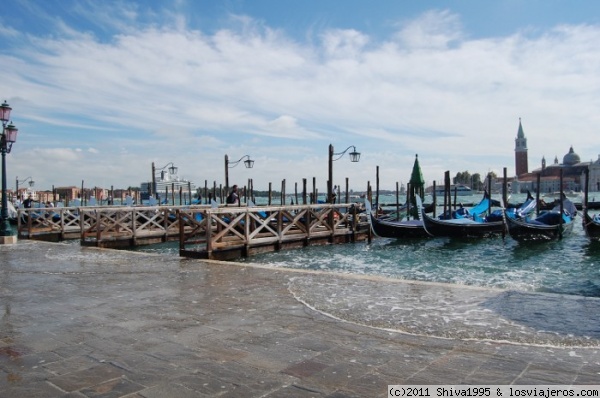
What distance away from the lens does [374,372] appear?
3.44 m

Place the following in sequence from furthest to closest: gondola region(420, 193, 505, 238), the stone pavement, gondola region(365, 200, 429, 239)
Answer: gondola region(420, 193, 505, 238) → gondola region(365, 200, 429, 239) → the stone pavement

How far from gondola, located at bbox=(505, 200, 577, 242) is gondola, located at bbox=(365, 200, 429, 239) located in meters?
3.58

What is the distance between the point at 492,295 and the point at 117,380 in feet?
15.0

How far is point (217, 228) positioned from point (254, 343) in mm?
9169

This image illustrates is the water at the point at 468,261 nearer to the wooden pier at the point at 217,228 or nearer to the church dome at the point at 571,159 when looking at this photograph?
the wooden pier at the point at 217,228

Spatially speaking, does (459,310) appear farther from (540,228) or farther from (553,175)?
(553,175)

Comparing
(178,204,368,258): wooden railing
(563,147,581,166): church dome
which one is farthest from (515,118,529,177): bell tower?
(178,204,368,258): wooden railing

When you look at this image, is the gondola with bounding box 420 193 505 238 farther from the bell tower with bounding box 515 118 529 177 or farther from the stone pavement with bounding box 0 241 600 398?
the bell tower with bounding box 515 118 529 177

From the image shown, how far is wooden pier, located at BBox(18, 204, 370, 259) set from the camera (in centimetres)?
1298

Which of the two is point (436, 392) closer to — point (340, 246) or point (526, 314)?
point (526, 314)

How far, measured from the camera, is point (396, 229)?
69.2 ft

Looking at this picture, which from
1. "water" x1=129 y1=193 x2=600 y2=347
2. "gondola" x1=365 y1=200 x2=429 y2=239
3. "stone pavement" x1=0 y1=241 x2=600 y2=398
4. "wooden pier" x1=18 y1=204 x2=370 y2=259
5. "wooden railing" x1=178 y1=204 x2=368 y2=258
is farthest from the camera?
"gondola" x1=365 y1=200 x2=429 y2=239

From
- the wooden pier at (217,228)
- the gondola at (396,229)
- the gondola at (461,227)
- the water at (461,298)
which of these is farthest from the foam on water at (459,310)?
the gondola at (461,227)

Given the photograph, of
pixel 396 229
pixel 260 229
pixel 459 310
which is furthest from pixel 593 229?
pixel 459 310
